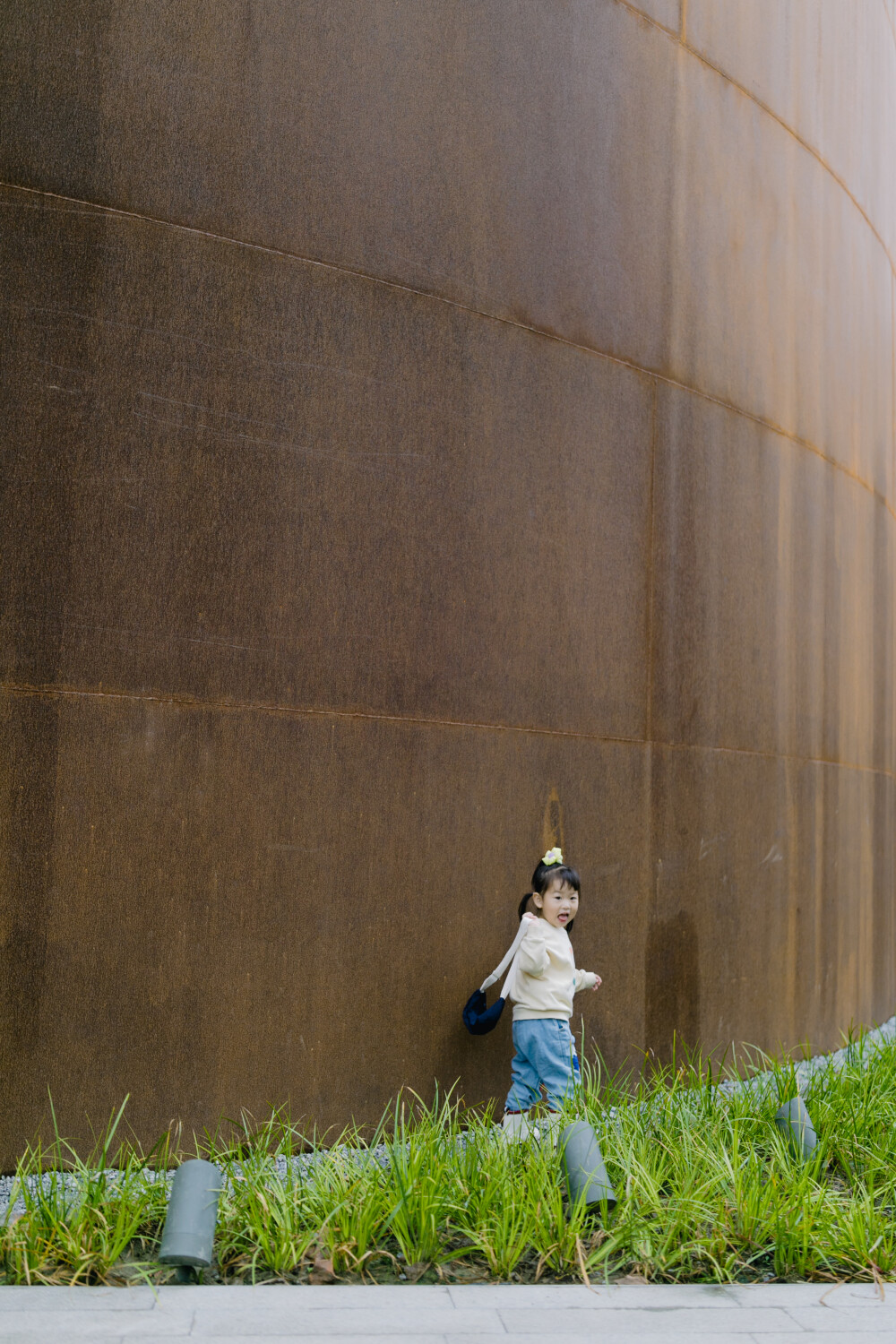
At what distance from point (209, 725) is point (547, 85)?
3.95m

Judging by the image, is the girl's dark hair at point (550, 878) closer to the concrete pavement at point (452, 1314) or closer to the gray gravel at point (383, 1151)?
the gray gravel at point (383, 1151)

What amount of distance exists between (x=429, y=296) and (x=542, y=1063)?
3762mm

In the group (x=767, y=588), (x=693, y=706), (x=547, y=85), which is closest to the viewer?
(x=547, y=85)

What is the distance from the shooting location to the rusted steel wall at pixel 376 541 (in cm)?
524

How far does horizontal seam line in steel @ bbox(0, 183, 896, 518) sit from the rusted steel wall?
0.8 inches

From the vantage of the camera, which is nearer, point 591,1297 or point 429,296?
point 591,1297

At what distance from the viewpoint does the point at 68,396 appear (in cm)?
527

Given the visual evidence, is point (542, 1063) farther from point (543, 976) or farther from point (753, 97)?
point (753, 97)

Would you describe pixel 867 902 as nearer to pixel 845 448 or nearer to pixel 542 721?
pixel 845 448

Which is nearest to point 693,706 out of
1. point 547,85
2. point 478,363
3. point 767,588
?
point 767,588

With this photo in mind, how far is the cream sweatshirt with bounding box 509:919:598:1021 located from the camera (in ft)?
18.8

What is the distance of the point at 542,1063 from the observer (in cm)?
575

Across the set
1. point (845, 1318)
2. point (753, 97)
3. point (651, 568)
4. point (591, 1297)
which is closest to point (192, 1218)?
point (591, 1297)

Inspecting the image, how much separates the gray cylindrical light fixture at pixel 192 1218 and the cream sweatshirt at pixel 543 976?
1.88 metres
